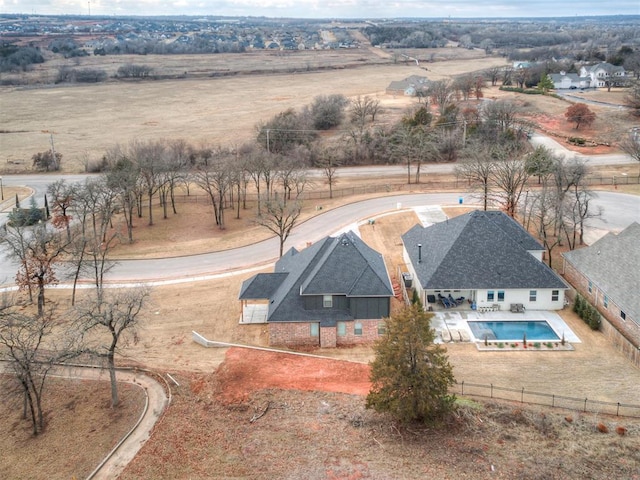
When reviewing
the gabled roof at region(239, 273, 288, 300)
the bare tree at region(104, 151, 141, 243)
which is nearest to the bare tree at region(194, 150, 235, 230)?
the bare tree at region(104, 151, 141, 243)

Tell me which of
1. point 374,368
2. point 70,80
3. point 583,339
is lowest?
point 583,339

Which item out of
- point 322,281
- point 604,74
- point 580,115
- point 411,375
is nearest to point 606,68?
point 604,74

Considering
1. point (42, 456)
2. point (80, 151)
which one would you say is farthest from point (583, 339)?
point (80, 151)

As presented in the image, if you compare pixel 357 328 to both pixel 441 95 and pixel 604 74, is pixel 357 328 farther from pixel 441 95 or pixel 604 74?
pixel 604 74

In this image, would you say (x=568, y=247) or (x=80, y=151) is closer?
(x=568, y=247)

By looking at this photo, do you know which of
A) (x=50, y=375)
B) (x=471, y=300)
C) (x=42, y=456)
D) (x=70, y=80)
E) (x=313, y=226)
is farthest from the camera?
(x=70, y=80)

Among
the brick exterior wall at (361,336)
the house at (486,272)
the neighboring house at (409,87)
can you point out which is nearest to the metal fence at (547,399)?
the brick exterior wall at (361,336)

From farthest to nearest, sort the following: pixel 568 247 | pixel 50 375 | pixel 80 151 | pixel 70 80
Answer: pixel 70 80
pixel 80 151
pixel 568 247
pixel 50 375

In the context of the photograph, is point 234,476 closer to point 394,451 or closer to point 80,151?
point 394,451

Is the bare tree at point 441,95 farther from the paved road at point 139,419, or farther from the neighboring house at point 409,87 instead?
the paved road at point 139,419
